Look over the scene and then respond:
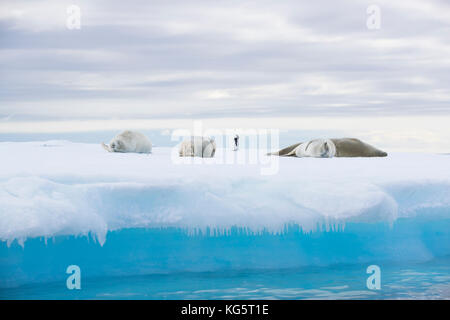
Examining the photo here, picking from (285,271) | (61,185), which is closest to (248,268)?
(285,271)

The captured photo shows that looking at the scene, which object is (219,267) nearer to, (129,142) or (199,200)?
(199,200)

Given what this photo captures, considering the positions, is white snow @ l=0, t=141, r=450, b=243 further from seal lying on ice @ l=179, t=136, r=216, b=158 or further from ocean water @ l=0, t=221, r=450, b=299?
seal lying on ice @ l=179, t=136, r=216, b=158

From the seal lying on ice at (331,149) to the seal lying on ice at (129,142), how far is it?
1968mm

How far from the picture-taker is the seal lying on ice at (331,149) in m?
8.05

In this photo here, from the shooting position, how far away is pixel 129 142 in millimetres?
8195

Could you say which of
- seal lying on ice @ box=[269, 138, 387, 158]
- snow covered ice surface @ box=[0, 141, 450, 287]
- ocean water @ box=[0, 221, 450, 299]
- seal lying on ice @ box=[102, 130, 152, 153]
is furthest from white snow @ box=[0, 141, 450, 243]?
seal lying on ice @ box=[102, 130, 152, 153]

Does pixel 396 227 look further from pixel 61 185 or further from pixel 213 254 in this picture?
pixel 61 185

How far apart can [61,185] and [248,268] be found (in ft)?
5.05

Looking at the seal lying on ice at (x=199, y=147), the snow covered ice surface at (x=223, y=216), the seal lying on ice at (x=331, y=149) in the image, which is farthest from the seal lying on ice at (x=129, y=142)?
the snow covered ice surface at (x=223, y=216)

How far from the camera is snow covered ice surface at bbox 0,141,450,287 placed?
13.6ft

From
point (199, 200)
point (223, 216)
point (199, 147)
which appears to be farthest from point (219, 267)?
point (199, 147)

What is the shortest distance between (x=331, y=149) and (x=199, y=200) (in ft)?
13.0
